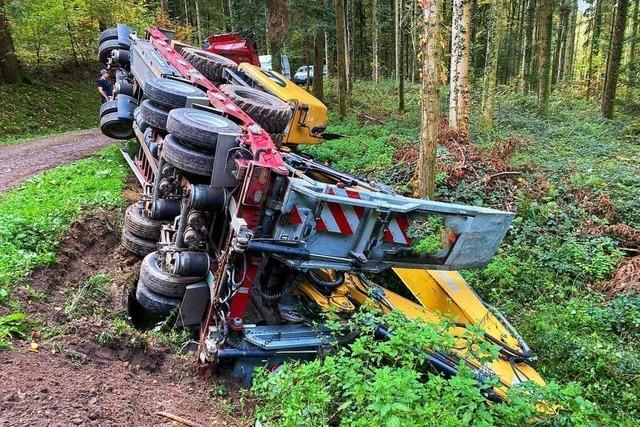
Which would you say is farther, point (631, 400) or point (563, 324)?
point (563, 324)

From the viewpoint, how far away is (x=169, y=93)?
5.93 meters

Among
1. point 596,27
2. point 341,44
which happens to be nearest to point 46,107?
point 341,44

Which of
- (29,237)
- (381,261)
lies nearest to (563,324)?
(381,261)

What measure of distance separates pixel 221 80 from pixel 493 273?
18.6 feet

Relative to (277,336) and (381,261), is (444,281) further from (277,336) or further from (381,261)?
(277,336)

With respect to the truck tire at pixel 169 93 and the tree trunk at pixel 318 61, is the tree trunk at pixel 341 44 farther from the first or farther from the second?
the truck tire at pixel 169 93

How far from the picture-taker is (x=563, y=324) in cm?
552

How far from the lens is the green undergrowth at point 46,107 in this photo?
14242 millimetres

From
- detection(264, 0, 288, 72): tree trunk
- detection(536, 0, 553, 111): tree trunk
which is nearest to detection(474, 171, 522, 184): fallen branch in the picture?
detection(536, 0, 553, 111): tree trunk

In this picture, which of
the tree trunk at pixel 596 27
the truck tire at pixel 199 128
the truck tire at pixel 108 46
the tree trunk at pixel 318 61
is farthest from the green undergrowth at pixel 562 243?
the tree trunk at pixel 596 27

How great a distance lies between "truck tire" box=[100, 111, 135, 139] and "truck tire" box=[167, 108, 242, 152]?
439cm

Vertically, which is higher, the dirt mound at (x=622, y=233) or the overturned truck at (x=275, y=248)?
the overturned truck at (x=275, y=248)

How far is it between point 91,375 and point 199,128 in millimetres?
2330

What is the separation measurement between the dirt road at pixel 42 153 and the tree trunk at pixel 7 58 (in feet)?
14.2
